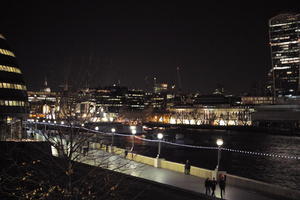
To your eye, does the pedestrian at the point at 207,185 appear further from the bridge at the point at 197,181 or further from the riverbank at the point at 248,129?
the riverbank at the point at 248,129

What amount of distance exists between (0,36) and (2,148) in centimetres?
4750

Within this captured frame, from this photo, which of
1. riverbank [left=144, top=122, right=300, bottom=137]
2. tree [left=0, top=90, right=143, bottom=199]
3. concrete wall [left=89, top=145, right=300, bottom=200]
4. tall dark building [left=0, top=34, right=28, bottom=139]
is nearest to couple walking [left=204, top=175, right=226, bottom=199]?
concrete wall [left=89, top=145, right=300, bottom=200]

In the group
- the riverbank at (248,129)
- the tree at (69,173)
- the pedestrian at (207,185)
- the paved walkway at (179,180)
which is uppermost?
the tree at (69,173)

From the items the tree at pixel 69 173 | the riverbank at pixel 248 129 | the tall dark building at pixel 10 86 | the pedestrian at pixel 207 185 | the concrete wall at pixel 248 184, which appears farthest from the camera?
the riverbank at pixel 248 129

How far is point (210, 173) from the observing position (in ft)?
91.5

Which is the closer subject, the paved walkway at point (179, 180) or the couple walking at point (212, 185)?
the couple walking at point (212, 185)

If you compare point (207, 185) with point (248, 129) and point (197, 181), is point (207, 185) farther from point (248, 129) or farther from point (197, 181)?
point (248, 129)

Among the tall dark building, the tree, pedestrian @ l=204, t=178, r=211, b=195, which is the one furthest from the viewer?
the tall dark building

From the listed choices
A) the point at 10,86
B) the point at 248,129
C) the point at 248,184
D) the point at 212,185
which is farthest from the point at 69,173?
the point at 248,129

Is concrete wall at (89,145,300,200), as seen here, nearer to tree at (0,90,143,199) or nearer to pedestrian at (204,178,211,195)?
pedestrian at (204,178,211,195)

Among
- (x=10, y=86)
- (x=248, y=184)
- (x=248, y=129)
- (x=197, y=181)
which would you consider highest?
(x=10, y=86)

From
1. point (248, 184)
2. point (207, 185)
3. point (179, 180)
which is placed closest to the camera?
point (207, 185)

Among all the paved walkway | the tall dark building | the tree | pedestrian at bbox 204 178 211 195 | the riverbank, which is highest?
the tall dark building

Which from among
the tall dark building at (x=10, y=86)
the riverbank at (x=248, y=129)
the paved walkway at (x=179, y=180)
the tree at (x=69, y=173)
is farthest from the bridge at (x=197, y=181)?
the riverbank at (x=248, y=129)
